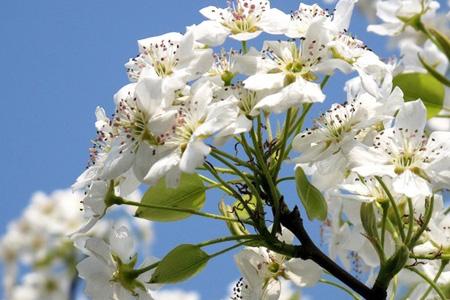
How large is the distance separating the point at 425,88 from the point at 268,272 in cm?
44

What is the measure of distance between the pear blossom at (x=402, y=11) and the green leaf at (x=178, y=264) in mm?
481

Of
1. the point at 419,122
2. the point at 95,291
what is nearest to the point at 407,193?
the point at 419,122

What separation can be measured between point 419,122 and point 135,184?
0.48 meters

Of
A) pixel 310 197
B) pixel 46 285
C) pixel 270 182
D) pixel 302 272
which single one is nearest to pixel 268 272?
pixel 302 272

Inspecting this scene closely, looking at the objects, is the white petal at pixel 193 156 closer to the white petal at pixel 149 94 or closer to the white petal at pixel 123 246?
the white petal at pixel 149 94

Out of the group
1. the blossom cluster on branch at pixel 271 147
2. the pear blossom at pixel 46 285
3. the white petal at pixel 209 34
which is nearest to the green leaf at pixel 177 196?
the blossom cluster on branch at pixel 271 147

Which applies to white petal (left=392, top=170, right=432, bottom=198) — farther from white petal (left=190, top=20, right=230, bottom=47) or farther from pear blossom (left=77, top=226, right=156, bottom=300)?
pear blossom (left=77, top=226, right=156, bottom=300)

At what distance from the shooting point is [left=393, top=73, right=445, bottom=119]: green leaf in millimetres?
1550

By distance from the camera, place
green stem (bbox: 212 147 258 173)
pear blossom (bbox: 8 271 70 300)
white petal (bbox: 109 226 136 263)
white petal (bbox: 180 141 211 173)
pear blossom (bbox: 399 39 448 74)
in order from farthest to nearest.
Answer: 1. pear blossom (bbox: 8 271 70 300)
2. pear blossom (bbox: 399 39 448 74)
3. white petal (bbox: 109 226 136 263)
4. green stem (bbox: 212 147 258 173)
5. white petal (bbox: 180 141 211 173)

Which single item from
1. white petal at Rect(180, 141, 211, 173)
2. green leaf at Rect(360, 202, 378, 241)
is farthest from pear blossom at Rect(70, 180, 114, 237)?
green leaf at Rect(360, 202, 378, 241)

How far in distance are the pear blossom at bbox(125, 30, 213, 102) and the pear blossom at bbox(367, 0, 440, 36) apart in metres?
0.31

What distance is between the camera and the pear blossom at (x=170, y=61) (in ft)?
4.27

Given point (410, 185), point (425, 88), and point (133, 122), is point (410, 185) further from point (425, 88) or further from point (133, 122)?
point (133, 122)

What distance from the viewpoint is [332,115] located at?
56.8 inches
